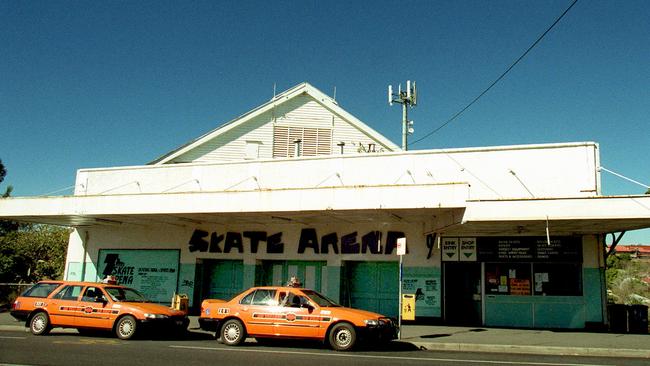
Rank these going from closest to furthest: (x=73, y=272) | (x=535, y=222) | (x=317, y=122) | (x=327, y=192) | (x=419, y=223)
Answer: (x=535, y=222) < (x=327, y=192) < (x=419, y=223) < (x=73, y=272) < (x=317, y=122)

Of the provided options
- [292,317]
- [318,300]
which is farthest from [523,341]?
[292,317]

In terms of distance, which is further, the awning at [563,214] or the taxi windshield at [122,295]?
the taxi windshield at [122,295]

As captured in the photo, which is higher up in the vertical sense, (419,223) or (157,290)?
(419,223)

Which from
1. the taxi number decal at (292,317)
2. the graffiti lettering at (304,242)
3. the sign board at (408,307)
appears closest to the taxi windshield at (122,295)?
the taxi number decal at (292,317)

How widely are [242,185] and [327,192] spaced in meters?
5.57

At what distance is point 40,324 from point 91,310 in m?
1.64

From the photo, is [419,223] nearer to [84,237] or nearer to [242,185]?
[242,185]

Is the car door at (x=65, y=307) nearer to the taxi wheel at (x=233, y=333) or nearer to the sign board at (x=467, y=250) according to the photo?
the taxi wheel at (x=233, y=333)

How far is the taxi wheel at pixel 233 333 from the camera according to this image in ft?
42.2

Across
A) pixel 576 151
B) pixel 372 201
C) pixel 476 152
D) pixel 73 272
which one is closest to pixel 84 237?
pixel 73 272

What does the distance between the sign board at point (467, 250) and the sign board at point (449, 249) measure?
17cm

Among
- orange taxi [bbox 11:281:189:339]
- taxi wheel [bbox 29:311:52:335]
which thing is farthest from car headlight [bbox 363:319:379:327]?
taxi wheel [bbox 29:311:52:335]

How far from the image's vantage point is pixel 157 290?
21.6 m

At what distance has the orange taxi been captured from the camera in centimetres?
1368
